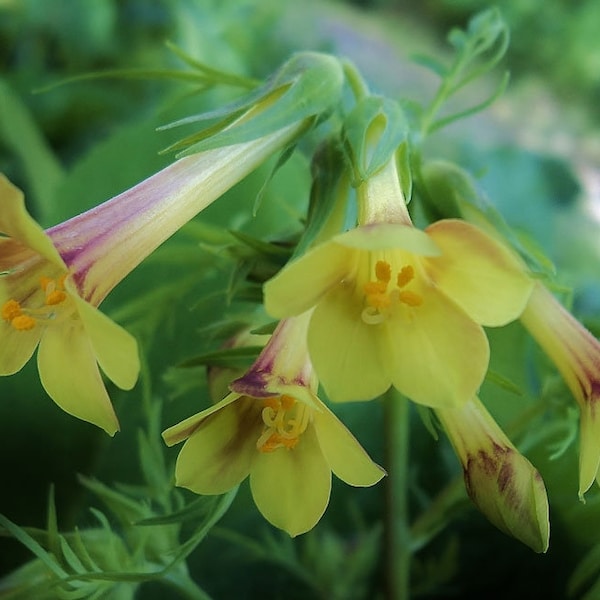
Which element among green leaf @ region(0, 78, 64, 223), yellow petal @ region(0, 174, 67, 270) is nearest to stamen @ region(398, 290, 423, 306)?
yellow petal @ region(0, 174, 67, 270)

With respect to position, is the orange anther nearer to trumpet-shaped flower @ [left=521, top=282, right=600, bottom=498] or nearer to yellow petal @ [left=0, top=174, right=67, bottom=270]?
yellow petal @ [left=0, top=174, right=67, bottom=270]

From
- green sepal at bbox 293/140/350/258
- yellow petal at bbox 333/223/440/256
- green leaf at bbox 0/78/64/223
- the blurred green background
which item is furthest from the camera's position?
green leaf at bbox 0/78/64/223

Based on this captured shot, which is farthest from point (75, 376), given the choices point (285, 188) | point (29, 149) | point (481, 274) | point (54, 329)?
point (29, 149)

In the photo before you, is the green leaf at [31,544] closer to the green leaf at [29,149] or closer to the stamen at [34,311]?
the stamen at [34,311]

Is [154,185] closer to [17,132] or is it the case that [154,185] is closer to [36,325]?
[36,325]

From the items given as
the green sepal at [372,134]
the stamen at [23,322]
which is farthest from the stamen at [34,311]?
the green sepal at [372,134]

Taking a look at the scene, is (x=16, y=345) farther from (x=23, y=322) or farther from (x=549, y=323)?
(x=549, y=323)
